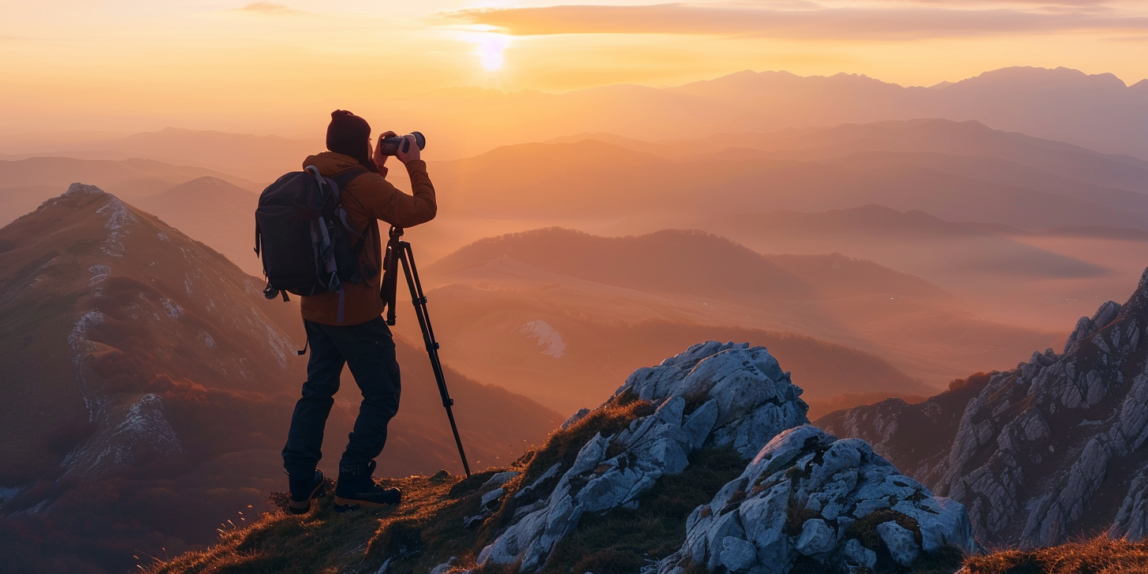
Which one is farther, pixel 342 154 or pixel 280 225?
pixel 342 154

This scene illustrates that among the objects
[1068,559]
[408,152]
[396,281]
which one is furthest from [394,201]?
[1068,559]

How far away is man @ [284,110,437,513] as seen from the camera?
8719 mm

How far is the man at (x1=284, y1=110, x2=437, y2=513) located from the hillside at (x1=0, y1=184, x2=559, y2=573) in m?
36.1

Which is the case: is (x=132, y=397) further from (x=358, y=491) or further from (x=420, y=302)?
Answer: (x=420, y=302)

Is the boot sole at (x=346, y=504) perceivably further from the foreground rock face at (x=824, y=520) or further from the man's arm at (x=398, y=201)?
the foreground rock face at (x=824, y=520)

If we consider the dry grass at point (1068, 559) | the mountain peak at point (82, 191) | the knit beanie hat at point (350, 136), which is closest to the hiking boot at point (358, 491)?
the knit beanie hat at point (350, 136)

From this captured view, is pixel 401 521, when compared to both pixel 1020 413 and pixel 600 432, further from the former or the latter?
pixel 1020 413

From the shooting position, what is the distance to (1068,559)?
18.8 ft

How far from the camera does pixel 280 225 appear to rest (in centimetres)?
832

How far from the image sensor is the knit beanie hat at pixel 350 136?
9.02m

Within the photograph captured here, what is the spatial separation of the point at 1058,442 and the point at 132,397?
87179 mm

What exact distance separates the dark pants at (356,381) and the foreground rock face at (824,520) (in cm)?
438

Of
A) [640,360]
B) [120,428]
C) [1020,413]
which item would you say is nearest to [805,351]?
[640,360]

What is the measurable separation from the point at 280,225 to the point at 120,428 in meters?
60.1
